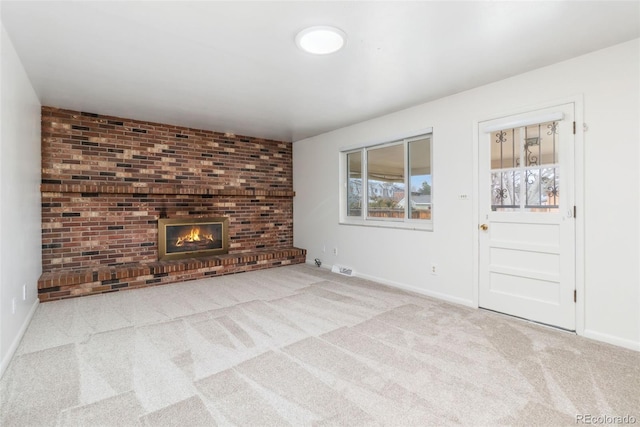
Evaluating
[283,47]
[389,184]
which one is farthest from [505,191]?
[283,47]

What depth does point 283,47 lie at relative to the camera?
7.79 feet

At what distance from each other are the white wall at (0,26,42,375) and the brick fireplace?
1.56ft

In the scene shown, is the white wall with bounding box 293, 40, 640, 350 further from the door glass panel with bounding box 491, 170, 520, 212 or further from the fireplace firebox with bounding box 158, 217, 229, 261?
the fireplace firebox with bounding box 158, 217, 229, 261

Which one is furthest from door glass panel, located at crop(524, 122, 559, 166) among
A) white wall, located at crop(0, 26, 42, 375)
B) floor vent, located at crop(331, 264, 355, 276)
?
white wall, located at crop(0, 26, 42, 375)

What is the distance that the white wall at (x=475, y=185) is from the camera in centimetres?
236

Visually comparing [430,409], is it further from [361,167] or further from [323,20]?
[361,167]

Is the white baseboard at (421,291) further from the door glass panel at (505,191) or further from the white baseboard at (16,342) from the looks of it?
the white baseboard at (16,342)

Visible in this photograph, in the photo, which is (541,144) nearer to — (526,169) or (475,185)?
(526,169)

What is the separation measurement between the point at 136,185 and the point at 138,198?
185mm

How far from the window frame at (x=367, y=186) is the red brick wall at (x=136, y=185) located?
4.17 ft

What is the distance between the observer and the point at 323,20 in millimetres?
2039

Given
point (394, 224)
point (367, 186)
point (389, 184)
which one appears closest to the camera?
point (394, 224)

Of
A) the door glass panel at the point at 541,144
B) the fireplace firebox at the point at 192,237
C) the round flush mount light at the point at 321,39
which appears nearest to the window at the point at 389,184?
the door glass panel at the point at 541,144

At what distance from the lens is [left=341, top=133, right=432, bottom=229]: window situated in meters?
3.90
